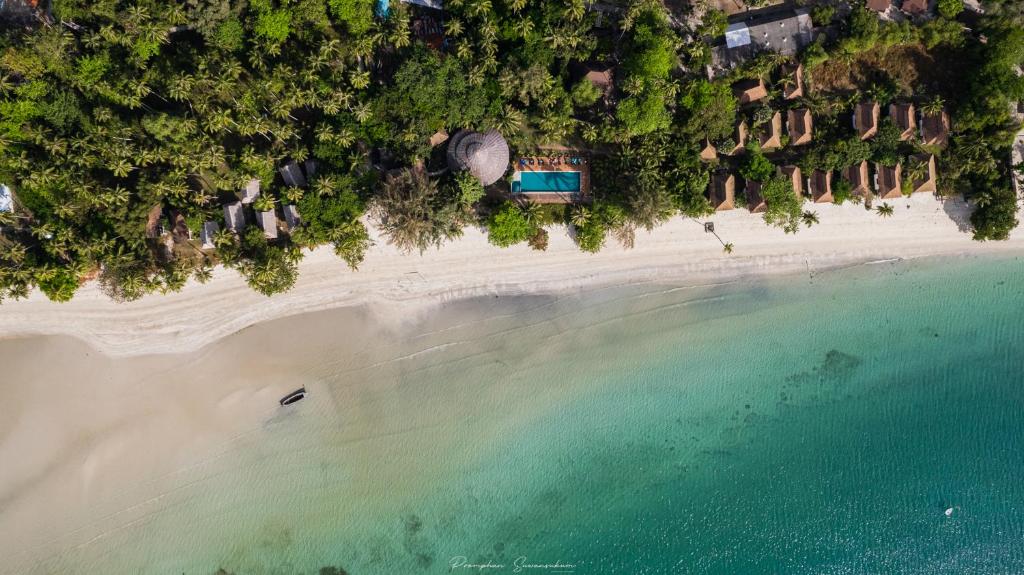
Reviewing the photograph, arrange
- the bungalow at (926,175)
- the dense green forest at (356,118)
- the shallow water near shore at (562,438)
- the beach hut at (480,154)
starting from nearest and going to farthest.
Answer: the dense green forest at (356,118) → the beach hut at (480,154) → the bungalow at (926,175) → the shallow water near shore at (562,438)

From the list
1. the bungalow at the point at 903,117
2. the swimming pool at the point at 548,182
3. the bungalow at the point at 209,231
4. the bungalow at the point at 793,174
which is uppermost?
the bungalow at the point at 903,117

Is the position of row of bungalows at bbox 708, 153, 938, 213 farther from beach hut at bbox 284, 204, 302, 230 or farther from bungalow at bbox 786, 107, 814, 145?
beach hut at bbox 284, 204, 302, 230

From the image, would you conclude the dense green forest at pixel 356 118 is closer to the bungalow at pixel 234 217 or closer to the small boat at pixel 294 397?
the bungalow at pixel 234 217

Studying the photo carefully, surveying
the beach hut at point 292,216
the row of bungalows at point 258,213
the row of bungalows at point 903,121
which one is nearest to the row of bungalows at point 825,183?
the row of bungalows at point 903,121

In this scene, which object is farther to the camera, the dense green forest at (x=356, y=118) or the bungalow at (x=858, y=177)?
the bungalow at (x=858, y=177)

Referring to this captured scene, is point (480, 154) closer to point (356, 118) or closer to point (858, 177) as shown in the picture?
point (356, 118)

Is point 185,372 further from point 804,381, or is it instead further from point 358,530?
point 804,381

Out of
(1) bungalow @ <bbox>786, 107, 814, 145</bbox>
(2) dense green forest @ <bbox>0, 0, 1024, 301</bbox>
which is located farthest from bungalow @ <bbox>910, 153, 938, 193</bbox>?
(1) bungalow @ <bbox>786, 107, 814, 145</bbox>

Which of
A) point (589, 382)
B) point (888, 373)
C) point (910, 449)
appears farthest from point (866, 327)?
point (589, 382)
